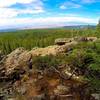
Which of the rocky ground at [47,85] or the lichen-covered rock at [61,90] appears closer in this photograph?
the rocky ground at [47,85]

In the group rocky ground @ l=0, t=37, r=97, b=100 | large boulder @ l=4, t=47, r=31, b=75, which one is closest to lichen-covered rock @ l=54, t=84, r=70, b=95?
rocky ground @ l=0, t=37, r=97, b=100

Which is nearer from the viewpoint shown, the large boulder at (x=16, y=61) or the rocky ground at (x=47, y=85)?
the rocky ground at (x=47, y=85)

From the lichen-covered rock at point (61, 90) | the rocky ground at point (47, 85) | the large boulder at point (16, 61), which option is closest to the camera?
the rocky ground at point (47, 85)

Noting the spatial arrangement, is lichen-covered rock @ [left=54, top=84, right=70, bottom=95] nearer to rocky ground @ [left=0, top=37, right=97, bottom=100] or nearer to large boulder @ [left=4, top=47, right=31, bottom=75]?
rocky ground @ [left=0, top=37, right=97, bottom=100]

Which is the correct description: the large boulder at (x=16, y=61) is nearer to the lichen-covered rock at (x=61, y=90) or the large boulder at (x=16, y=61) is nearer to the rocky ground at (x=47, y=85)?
the rocky ground at (x=47, y=85)

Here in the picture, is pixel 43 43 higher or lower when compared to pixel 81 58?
lower

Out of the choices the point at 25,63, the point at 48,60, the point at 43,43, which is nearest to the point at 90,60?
the point at 48,60

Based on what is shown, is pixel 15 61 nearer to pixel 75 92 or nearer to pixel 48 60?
pixel 48 60

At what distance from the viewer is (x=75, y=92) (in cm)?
4197

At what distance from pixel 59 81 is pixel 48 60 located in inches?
168

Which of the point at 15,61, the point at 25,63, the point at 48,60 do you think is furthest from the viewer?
the point at 15,61

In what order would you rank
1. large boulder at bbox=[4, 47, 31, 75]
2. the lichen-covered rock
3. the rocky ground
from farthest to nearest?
large boulder at bbox=[4, 47, 31, 75] < the lichen-covered rock < the rocky ground

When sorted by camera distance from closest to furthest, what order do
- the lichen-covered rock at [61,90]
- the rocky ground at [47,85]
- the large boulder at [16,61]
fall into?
the rocky ground at [47,85]
the lichen-covered rock at [61,90]
the large boulder at [16,61]

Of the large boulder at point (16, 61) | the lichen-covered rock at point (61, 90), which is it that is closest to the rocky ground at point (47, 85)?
the lichen-covered rock at point (61, 90)
